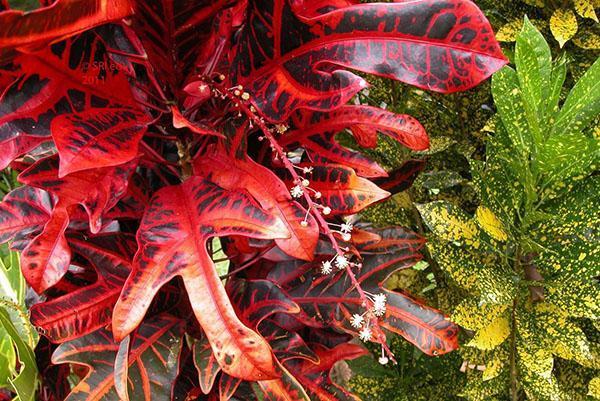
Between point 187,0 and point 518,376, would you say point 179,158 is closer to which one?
point 187,0

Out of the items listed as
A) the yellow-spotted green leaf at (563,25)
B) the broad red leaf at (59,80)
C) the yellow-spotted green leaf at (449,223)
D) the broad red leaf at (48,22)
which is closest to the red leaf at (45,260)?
the broad red leaf at (59,80)

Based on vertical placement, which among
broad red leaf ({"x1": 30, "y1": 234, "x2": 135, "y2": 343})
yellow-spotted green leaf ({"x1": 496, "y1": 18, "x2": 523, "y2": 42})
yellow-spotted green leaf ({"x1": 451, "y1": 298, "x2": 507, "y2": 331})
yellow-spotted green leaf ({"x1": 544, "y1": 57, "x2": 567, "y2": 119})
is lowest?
yellow-spotted green leaf ({"x1": 451, "y1": 298, "x2": 507, "y2": 331})

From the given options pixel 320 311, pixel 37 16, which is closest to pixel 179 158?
pixel 320 311

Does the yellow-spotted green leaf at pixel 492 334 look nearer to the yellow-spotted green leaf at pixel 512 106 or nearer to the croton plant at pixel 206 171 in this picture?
the croton plant at pixel 206 171

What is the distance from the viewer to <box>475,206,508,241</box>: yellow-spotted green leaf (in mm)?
842

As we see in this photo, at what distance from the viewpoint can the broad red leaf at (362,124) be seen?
0.75 m

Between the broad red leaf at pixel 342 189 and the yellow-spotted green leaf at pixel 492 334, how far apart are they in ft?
0.86

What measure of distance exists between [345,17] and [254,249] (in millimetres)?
323

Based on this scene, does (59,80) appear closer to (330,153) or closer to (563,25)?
(330,153)

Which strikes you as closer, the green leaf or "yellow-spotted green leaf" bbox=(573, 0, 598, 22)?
the green leaf

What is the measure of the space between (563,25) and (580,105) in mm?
208

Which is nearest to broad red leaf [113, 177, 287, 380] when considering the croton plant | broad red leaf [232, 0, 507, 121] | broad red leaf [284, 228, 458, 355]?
the croton plant

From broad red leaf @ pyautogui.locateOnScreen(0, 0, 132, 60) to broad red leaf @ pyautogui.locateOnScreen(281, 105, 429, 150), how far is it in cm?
35

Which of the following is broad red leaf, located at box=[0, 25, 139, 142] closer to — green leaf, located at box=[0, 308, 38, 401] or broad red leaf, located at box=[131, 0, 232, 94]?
broad red leaf, located at box=[131, 0, 232, 94]
